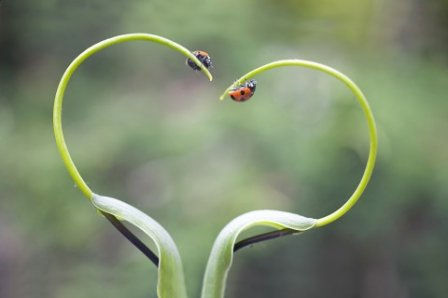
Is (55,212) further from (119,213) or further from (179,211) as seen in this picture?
(119,213)

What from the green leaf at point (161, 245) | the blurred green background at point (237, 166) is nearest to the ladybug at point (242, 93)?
the green leaf at point (161, 245)

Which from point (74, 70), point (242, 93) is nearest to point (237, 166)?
point (242, 93)

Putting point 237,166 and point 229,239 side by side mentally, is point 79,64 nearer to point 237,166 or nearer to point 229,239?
point 229,239

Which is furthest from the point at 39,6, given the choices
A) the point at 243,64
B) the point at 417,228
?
the point at 417,228

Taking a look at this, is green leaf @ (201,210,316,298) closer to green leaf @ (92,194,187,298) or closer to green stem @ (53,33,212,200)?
→ green leaf @ (92,194,187,298)

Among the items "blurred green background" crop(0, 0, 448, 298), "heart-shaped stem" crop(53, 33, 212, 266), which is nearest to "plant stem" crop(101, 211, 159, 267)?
"heart-shaped stem" crop(53, 33, 212, 266)

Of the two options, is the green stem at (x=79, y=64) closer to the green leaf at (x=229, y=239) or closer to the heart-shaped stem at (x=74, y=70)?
the heart-shaped stem at (x=74, y=70)
